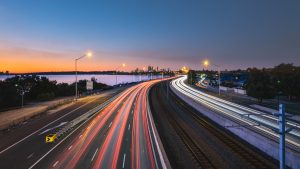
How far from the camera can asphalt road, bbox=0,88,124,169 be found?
86.7ft

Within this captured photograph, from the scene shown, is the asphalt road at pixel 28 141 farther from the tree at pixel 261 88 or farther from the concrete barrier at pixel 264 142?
the tree at pixel 261 88

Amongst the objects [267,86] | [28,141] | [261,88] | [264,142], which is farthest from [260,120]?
[28,141]

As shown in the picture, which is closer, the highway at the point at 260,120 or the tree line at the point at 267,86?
the highway at the point at 260,120

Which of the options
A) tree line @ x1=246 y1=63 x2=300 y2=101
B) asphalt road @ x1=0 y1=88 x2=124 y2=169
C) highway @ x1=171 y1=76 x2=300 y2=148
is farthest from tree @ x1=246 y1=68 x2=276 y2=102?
asphalt road @ x1=0 y1=88 x2=124 y2=169

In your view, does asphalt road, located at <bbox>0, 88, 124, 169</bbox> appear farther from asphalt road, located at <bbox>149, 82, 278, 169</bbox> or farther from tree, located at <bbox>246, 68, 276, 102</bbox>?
tree, located at <bbox>246, 68, 276, 102</bbox>

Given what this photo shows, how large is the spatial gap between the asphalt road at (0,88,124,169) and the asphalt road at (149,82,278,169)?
14.0 metres

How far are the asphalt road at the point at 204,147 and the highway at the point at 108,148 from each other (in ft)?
6.02

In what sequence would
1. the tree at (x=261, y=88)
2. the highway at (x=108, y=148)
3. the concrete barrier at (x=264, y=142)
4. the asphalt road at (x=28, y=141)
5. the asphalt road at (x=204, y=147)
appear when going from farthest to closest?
the tree at (x=261, y=88)
the asphalt road at (x=204, y=147)
the asphalt road at (x=28, y=141)
the highway at (x=108, y=148)
the concrete barrier at (x=264, y=142)

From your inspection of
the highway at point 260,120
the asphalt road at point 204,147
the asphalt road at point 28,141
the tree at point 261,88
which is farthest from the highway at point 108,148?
the tree at point 261,88

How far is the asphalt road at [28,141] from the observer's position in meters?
26.4

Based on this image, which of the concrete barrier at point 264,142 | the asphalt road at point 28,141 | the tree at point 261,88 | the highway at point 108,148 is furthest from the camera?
the tree at point 261,88

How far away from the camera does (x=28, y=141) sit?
33281 mm

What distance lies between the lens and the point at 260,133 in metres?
33.3

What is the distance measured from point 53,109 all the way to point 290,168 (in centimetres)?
4644
